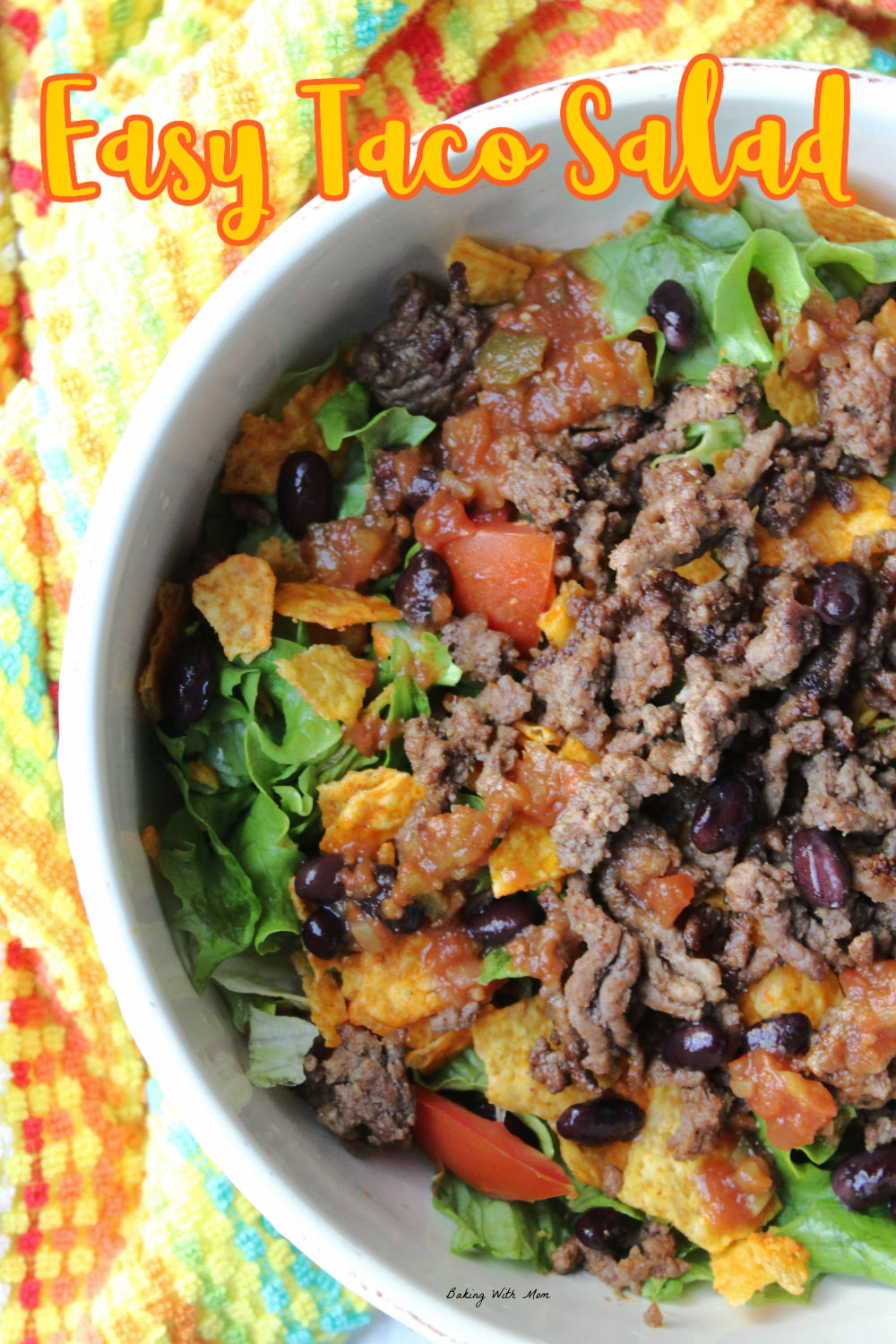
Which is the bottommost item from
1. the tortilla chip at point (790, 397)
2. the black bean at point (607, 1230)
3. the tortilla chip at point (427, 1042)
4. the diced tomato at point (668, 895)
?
the black bean at point (607, 1230)

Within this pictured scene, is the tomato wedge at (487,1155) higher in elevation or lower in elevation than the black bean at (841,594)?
lower

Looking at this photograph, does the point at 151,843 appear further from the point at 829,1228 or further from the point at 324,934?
the point at 829,1228

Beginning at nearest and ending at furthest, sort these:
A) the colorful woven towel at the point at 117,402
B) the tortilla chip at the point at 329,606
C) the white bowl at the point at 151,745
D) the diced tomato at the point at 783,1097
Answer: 1. the white bowl at the point at 151,745
2. the diced tomato at the point at 783,1097
3. the tortilla chip at the point at 329,606
4. the colorful woven towel at the point at 117,402

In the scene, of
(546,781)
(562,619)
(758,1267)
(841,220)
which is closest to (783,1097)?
(758,1267)

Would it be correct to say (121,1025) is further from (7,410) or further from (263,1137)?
(7,410)

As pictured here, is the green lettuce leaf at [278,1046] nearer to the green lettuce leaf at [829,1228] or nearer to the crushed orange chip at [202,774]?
the crushed orange chip at [202,774]

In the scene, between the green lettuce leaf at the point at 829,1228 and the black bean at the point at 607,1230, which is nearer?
the green lettuce leaf at the point at 829,1228

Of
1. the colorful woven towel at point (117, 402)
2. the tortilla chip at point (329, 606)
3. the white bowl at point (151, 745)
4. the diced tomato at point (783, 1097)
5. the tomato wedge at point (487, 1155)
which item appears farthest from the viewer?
the colorful woven towel at point (117, 402)

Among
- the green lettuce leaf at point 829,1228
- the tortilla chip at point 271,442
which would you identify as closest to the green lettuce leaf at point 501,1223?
the green lettuce leaf at point 829,1228
